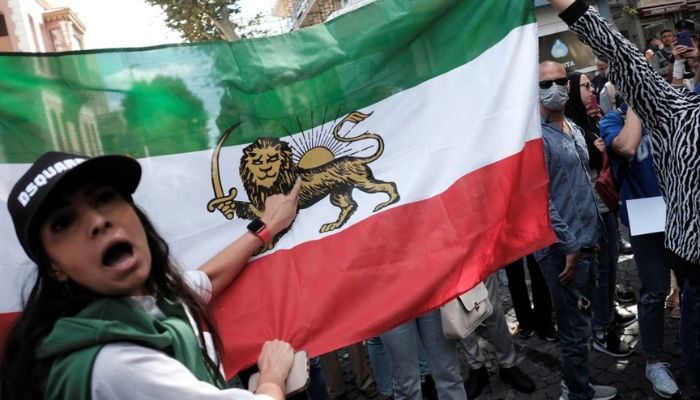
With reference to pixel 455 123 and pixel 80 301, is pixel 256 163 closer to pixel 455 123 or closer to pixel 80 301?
pixel 455 123

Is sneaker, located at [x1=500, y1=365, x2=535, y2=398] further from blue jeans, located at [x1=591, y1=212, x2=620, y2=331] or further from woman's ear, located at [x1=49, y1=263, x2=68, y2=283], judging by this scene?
woman's ear, located at [x1=49, y1=263, x2=68, y2=283]

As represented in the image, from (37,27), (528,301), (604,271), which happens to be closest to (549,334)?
(528,301)

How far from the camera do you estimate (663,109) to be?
8.43 ft

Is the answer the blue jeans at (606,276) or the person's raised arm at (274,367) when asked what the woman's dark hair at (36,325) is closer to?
the person's raised arm at (274,367)

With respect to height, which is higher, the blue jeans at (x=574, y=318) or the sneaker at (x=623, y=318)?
the blue jeans at (x=574, y=318)

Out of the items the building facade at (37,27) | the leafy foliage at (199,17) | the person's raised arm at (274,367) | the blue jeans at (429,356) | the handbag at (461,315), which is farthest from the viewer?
the building facade at (37,27)

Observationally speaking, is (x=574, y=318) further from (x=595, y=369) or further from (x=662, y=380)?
(x=595, y=369)

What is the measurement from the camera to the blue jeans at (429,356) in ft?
10.7

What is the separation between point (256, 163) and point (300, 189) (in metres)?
0.21

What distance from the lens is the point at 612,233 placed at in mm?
4270

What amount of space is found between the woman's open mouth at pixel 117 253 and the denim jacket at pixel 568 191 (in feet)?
8.33

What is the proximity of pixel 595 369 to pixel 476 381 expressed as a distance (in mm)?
798

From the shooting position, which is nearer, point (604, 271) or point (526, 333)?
point (604, 271)

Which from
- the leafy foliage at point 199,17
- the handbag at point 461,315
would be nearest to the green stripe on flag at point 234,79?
the handbag at point 461,315
